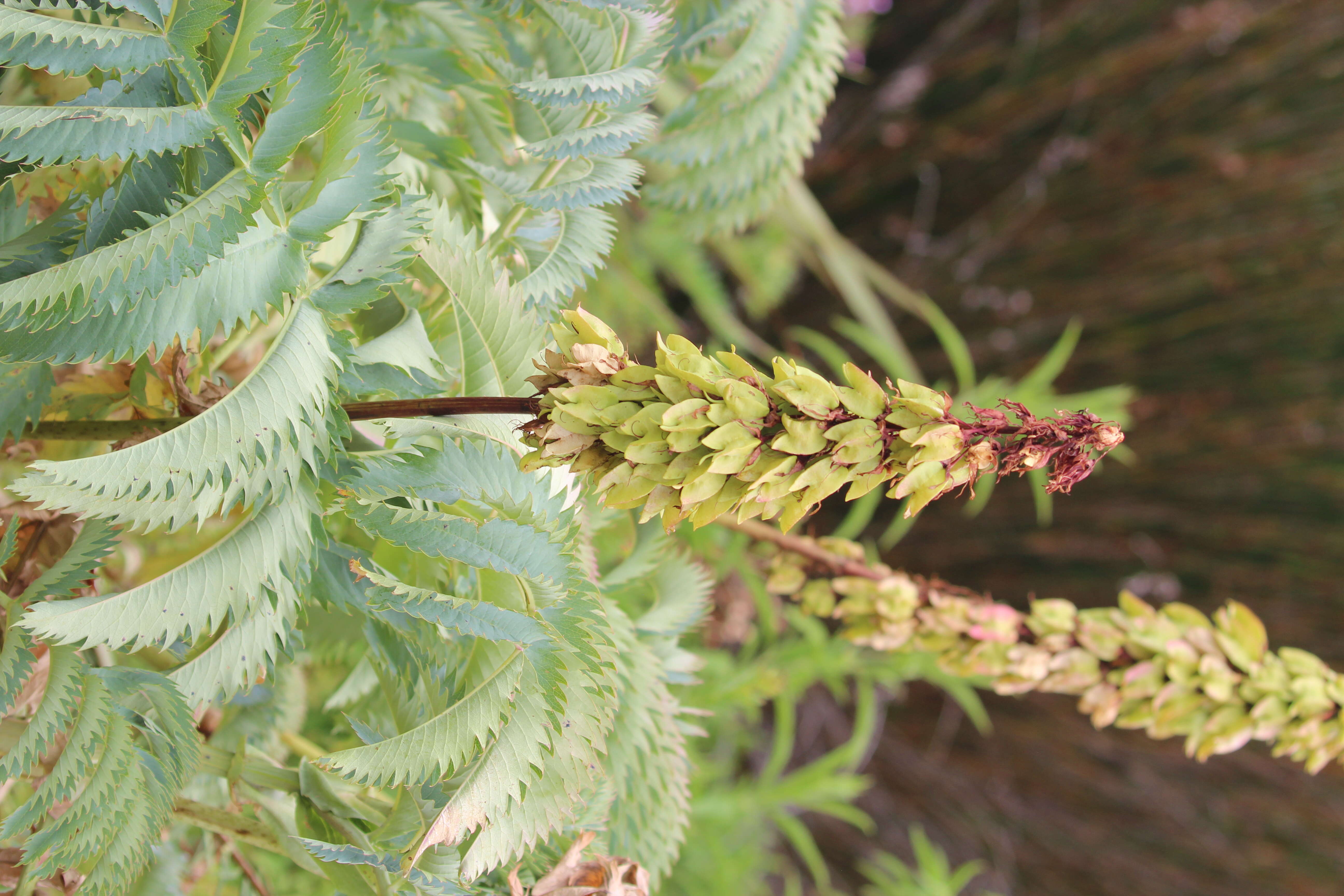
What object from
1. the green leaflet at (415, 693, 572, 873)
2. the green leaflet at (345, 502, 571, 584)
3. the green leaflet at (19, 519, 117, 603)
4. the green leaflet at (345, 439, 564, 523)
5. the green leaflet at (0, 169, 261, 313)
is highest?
the green leaflet at (0, 169, 261, 313)

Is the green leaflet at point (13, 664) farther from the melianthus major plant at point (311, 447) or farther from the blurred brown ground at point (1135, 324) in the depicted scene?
the blurred brown ground at point (1135, 324)

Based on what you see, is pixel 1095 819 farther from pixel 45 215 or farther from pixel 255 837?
pixel 45 215

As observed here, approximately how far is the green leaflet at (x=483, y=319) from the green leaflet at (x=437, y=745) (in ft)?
0.33

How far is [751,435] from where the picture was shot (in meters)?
0.21

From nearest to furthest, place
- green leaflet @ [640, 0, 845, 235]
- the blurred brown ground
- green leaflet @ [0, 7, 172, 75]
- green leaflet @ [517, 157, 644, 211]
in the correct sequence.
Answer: green leaflet @ [0, 7, 172, 75] → green leaflet @ [517, 157, 644, 211] → green leaflet @ [640, 0, 845, 235] → the blurred brown ground

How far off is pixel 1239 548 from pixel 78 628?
4.72ft

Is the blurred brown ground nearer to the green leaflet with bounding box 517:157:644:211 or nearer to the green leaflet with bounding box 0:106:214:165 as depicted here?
the green leaflet with bounding box 517:157:644:211

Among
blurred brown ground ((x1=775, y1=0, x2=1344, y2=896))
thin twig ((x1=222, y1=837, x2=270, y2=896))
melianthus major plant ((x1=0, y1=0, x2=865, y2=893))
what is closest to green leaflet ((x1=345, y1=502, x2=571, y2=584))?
melianthus major plant ((x1=0, y1=0, x2=865, y2=893))

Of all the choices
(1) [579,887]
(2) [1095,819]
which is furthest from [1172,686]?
(2) [1095,819]

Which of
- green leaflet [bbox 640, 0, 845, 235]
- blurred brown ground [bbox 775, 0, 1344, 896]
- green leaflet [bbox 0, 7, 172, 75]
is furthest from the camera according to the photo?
blurred brown ground [bbox 775, 0, 1344, 896]

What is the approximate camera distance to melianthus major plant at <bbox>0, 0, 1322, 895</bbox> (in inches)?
8.5

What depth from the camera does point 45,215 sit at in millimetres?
312

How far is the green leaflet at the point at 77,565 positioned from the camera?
253mm

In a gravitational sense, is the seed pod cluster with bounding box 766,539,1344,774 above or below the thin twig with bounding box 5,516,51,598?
below
